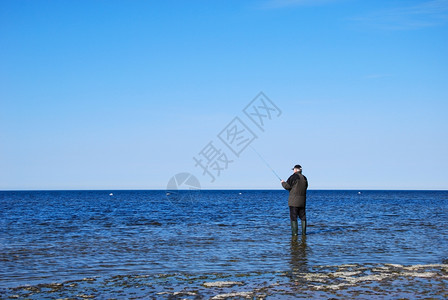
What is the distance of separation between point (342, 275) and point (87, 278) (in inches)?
197

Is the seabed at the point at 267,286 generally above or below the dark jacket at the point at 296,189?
below

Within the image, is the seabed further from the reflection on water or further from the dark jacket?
the dark jacket

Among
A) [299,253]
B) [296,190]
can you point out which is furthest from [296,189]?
[299,253]

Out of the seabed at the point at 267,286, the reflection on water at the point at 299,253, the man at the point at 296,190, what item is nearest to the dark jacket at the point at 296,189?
the man at the point at 296,190

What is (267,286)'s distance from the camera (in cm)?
797

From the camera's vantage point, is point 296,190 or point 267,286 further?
point 296,190

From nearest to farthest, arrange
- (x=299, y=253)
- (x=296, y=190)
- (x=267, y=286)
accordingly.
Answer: (x=267, y=286)
(x=299, y=253)
(x=296, y=190)

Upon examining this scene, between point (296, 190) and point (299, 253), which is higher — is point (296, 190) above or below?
above

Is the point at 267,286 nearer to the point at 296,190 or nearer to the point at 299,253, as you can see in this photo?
the point at 299,253

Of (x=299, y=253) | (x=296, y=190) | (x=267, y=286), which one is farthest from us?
(x=296, y=190)

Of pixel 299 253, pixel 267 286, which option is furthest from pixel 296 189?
pixel 267 286

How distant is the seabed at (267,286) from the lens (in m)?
7.34

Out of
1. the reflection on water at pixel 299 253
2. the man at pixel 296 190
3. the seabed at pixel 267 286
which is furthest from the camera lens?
the man at pixel 296 190

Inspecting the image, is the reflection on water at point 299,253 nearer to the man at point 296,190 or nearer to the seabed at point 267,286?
the seabed at point 267,286
